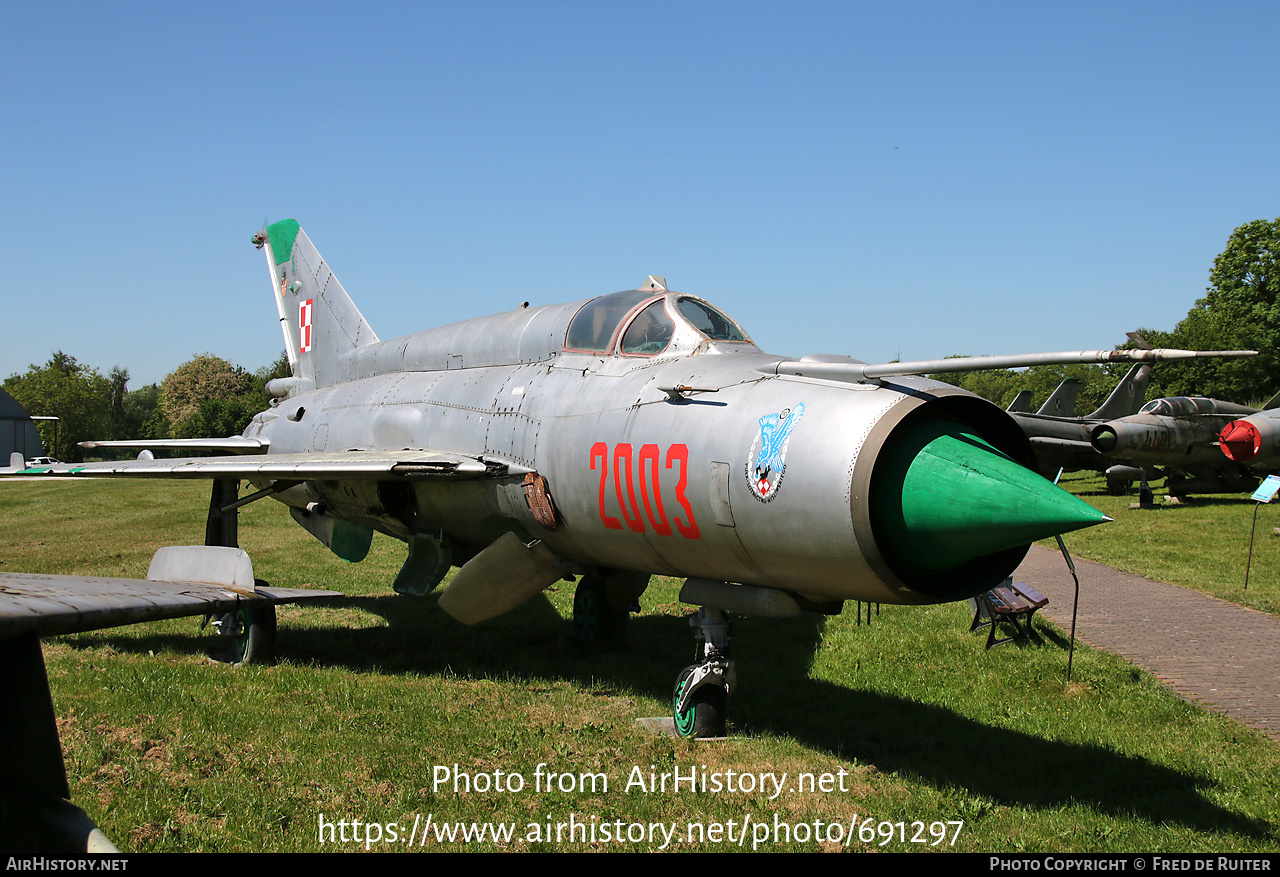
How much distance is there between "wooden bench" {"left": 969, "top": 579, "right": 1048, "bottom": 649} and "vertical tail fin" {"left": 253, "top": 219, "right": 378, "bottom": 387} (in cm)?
856

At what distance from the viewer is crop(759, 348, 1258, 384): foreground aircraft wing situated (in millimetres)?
4008

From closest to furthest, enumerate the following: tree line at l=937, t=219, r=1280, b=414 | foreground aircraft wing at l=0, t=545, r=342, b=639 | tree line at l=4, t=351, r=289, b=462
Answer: foreground aircraft wing at l=0, t=545, r=342, b=639, tree line at l=937, t=219, r=1280, b=414, tree line at l=4, t=351, r=289, b=462

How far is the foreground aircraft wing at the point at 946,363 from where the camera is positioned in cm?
401

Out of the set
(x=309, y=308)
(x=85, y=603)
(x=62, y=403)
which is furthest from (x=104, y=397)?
(x=85, y=603)

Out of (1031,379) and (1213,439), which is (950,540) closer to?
(1213,439)

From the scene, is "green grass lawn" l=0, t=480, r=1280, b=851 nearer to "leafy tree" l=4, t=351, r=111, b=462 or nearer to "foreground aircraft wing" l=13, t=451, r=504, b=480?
"foreground aircraft wing" l=13, t=451, r=504, b=480

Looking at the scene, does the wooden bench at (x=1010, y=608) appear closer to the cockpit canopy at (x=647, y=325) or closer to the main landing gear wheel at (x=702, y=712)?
the main landing gear wheel at (x=702, y=712)

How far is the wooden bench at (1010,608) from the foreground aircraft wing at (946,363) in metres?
5.12

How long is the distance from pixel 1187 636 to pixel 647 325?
768cm

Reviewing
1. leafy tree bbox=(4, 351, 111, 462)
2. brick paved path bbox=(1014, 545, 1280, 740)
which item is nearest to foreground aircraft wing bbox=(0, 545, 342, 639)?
brick paved path bbox=(1014, 545, 1280, 740)
